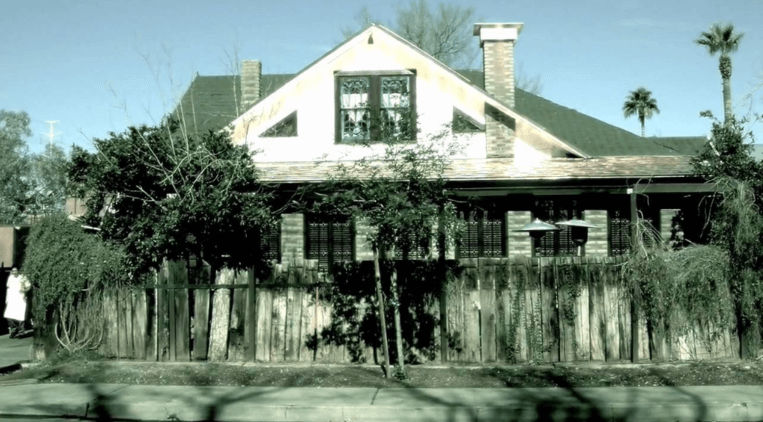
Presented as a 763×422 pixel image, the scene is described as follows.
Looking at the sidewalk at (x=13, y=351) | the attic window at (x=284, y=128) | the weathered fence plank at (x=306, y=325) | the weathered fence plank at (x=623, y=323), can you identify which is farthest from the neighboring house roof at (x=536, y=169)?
the sidewalk at (x=13, y=351)

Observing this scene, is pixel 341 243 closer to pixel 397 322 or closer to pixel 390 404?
pixel 397 322

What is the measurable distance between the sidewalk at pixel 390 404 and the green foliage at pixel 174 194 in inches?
86.6

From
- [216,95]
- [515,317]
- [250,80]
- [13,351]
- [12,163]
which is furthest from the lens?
[12,163]

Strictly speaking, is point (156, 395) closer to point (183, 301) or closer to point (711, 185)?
point (183, 301)

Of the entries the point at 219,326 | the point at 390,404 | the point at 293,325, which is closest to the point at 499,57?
the point at 293,325

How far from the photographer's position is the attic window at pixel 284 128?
16.5 metres

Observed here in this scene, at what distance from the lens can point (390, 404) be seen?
859 centimetres

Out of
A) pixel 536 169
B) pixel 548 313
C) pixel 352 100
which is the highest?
pixel 352 100

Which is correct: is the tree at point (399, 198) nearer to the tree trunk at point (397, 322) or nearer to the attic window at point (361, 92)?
the tree trunk at point (397, 322)

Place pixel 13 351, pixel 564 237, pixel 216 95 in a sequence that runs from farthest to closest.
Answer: pixel 216 95 → pixel 564 237 → pixel 13 351

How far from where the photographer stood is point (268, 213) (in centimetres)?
1066

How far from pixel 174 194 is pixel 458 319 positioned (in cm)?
457

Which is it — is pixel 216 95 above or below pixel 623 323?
above

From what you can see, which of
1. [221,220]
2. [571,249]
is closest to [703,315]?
[571,249]
